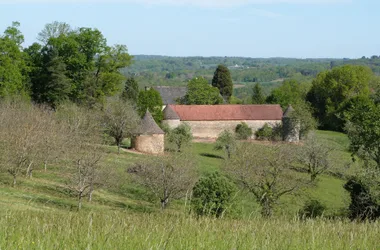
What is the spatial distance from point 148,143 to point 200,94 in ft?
91.1

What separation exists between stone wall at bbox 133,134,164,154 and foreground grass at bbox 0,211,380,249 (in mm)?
36600

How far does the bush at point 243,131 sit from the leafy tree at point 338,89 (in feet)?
63.3

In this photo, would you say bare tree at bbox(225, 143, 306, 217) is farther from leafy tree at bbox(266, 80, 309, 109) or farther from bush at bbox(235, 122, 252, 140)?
leafy tree at bbox(266, 80, 309, 109)

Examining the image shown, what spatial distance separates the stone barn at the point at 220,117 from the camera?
58188mm

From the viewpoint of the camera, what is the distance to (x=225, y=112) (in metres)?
59.4

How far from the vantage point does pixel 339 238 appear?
20.9 feet

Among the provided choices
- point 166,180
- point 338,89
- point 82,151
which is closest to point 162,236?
point 166,180

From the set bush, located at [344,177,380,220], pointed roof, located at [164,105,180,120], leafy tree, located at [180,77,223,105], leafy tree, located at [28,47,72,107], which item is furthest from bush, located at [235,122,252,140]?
bush, located at [344,177,380,220]

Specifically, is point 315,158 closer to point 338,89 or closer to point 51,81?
point 51,81

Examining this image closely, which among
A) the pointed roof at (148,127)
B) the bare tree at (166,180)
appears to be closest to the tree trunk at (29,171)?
the bare tree at (166,180)

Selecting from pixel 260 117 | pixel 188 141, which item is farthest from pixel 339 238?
pixel 260 117

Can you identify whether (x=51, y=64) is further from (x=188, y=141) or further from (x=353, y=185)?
(x=353, y=185)

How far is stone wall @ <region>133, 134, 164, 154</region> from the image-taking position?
43.6 meters

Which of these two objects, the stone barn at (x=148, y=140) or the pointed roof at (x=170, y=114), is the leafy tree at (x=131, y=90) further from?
the stone barn at (x=148, y=140)
